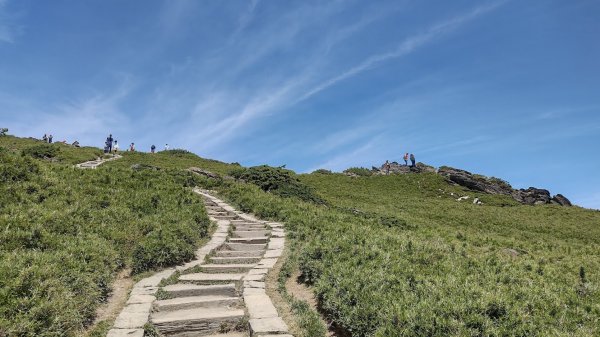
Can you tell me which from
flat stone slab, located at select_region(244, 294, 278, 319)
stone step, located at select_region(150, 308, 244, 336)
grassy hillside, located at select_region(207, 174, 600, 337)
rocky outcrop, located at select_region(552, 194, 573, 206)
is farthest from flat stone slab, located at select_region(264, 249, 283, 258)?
rocky outcrop, located at select_region(552, 194, 573, 206)

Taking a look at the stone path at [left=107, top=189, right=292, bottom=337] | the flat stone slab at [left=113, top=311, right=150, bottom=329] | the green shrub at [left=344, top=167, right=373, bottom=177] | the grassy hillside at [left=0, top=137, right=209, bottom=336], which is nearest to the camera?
the grassy hillside at [left=0, top=137, right=209, bottom=336]

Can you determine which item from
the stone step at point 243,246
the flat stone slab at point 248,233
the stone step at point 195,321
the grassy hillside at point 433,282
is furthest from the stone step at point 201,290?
A: the flat stone slab at point 248,233

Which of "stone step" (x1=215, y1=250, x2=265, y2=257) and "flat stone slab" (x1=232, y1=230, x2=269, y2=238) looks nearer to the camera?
"stone step" (x1=215, y1=250, x2=265, y2=257)

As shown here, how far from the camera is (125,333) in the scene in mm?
7281

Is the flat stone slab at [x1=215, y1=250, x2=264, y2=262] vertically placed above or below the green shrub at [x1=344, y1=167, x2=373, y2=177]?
below

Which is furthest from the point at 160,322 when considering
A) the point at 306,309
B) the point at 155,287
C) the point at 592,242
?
the point at 592,242

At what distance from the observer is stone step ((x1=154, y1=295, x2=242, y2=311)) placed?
8.63 meters

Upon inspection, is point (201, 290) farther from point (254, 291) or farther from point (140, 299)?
point (140, 299)

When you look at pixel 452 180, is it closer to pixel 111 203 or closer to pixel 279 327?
pixel 111 203

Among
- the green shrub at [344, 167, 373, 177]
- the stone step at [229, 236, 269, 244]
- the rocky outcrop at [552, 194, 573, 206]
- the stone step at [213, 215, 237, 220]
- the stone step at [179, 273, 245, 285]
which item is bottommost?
the stone step at [179, 273, 245, 285]

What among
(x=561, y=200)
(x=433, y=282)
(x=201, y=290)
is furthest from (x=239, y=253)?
(x=561, y=200)

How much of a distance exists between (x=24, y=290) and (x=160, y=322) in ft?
7.93

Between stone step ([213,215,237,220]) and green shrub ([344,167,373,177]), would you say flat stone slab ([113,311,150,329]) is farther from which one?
green shrub ([344,167,373,177])

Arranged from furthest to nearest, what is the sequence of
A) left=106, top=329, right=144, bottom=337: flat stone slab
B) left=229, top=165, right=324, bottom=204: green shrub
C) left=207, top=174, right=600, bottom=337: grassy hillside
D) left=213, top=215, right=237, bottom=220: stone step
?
left=229, top=165, right=324, bottom=204: green shrub, left=213, top=215, right=237, bottom=220: stone step, left=106, top=329, right=144, bottom=337: flat stone slab, left=207, top=174, right=600, bottom=337: grassy hillside
